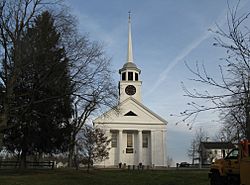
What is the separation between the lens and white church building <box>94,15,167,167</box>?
2613 inches

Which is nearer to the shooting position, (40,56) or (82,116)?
(40,56)

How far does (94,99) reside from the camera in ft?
89.9

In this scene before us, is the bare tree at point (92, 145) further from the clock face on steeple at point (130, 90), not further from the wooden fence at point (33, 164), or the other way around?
the clock face on steeple at point (130, 90)

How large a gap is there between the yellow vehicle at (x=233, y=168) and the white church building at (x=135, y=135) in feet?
153

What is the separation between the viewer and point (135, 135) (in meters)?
69.7

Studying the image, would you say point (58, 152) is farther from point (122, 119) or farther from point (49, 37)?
point (122, 119)

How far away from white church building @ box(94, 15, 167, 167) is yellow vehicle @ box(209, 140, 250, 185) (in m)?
46.6

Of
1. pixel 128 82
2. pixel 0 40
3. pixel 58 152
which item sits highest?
pixel 128 82

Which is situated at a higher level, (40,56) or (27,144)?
(40,56)

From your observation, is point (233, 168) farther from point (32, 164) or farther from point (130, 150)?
point (130, 150)

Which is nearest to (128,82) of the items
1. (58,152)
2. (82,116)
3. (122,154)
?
(122,154)

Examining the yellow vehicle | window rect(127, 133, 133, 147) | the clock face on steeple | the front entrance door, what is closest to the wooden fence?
the yellow vehicle

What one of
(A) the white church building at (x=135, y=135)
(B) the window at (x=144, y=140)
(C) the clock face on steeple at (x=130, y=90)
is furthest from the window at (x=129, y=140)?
(C) the clock face on steeple at (x=130, y=90)

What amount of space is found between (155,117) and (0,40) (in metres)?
47.4
